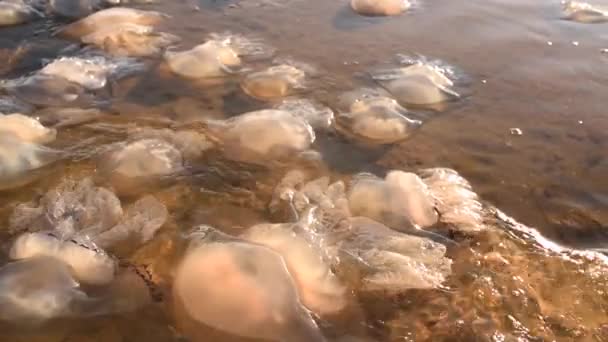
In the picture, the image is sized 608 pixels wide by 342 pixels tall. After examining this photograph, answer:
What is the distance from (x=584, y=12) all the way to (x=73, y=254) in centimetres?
417

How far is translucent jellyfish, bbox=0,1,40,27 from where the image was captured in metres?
4.19

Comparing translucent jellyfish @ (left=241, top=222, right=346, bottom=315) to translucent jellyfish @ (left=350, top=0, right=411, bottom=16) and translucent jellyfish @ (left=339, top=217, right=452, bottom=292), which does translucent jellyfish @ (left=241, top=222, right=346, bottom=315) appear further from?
translucent jellyfish @ (left=350, top=0, right=411, bottom=16)

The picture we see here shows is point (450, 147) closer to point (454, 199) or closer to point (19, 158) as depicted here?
point (454, 199)

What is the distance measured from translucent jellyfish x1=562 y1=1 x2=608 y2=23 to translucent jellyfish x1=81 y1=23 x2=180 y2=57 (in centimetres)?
302

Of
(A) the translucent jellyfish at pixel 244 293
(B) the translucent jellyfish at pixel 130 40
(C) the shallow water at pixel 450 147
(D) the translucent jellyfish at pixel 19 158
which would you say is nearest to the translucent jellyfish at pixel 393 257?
(C) the shallow water at pixel 450 147

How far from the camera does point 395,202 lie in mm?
2512

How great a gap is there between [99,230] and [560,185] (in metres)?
2.08

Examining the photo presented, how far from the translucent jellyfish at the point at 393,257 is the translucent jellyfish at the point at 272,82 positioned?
1.25m

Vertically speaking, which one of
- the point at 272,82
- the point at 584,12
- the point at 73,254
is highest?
the point at 584,12

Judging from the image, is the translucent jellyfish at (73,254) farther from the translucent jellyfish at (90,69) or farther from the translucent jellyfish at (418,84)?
the translucent jellyfish at (418,84)

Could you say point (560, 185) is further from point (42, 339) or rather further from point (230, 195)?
point (42, 339)

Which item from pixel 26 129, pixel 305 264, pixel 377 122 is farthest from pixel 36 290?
pixel 377 122

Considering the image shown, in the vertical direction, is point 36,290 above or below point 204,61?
below

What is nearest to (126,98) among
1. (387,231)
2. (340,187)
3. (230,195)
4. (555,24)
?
(230,195)
